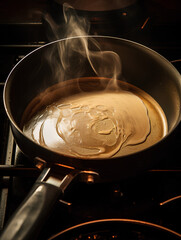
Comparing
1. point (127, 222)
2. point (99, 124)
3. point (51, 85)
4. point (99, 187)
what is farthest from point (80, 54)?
point (127, 222)

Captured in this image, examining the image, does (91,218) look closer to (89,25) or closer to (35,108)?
(35,108)

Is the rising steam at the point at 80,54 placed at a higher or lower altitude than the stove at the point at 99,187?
higher

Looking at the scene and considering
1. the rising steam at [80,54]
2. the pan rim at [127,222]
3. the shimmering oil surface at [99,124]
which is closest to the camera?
the pan rim at [127,222]

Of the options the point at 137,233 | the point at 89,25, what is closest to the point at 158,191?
the point at 137,233

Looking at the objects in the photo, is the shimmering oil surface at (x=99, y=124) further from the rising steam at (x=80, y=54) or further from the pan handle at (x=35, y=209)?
the pan handle at (x=35, y=209)

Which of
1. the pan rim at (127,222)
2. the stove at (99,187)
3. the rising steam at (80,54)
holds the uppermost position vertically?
the rising steam at (80,54)

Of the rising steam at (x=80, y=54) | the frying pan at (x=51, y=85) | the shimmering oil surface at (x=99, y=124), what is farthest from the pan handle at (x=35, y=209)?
the rising steam at (x=80, y=54)

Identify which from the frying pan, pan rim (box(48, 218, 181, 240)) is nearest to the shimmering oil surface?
the frying pan

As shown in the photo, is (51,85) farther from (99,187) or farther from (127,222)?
(127,222)
